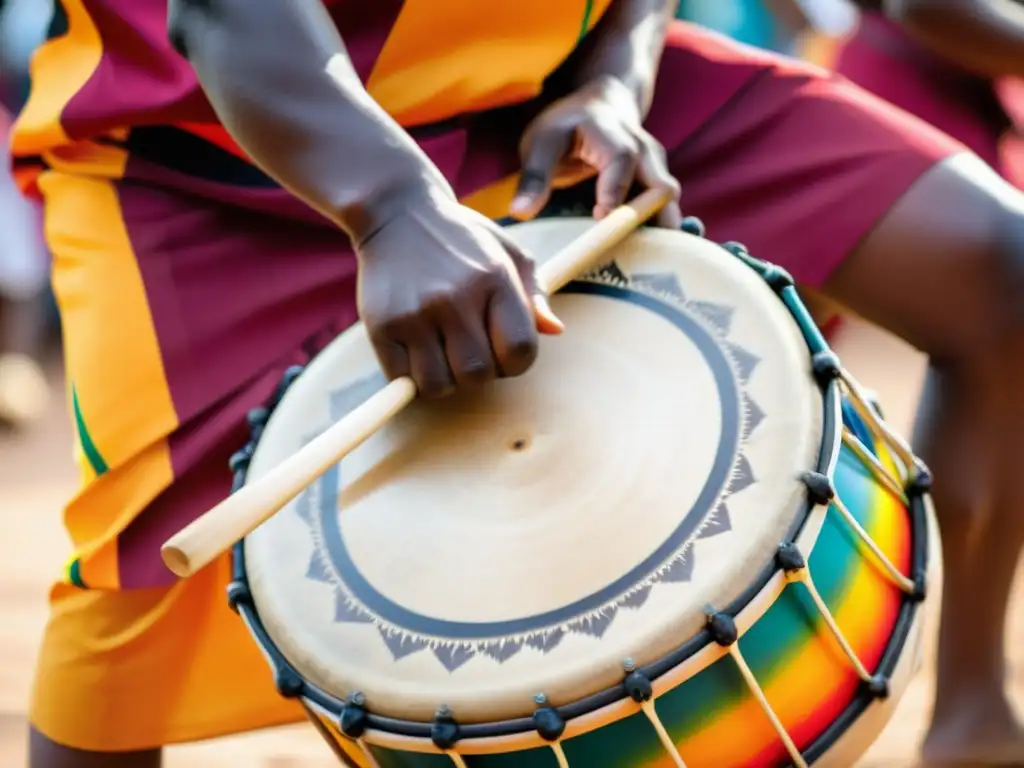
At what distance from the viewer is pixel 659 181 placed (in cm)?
99

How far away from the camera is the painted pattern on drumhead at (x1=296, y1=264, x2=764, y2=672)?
0.73 metres

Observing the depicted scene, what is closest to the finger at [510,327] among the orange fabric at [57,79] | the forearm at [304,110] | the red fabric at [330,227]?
the forearm at [304,110]

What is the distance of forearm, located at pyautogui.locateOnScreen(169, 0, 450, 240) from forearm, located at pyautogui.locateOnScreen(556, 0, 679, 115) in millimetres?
312

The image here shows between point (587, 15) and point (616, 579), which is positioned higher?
point (587, 15)

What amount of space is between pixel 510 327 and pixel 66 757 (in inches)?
23.4

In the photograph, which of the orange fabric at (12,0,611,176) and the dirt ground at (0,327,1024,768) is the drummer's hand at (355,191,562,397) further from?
the dirt ground at (0,327,1024,768)

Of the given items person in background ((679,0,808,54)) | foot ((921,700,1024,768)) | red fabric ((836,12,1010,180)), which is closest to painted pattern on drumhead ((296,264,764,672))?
foot ((921,700,1024,768))

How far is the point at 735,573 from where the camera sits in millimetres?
725

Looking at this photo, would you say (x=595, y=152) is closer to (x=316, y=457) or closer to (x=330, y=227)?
(x=330, y=227)

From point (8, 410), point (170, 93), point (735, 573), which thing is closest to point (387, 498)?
point (735, 573)

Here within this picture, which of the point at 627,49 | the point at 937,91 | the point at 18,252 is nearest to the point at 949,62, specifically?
the point at 937,91

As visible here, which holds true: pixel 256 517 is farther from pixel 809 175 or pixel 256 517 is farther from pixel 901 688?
pixel 809 175

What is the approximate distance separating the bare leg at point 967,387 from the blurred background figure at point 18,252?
10.7 ft

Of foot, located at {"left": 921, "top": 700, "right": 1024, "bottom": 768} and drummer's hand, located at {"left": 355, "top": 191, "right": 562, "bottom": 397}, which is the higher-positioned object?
drummer's hand, located at {"left": 355, "top": 191, "right": 562, "bottom": 397}
